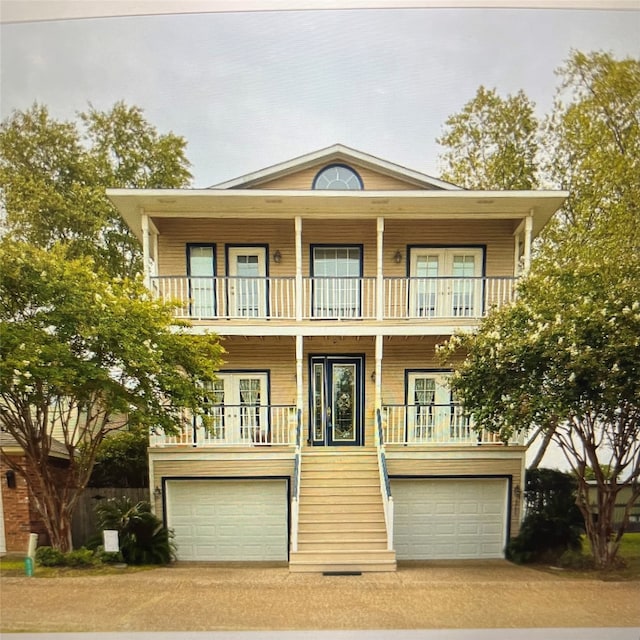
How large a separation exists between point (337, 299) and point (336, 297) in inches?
0.8

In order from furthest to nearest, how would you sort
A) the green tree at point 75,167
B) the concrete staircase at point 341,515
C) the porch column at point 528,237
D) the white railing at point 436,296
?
1. the white railing at point 436,296
2. the porch column at point 528,237
3. the concrete staircase at point 341,515
4. the green tree at point 75,167

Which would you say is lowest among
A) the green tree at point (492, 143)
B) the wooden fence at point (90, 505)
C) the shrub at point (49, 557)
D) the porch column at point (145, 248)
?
the shrub at point (49, 557)

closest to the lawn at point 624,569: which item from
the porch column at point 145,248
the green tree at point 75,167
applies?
the porch column at point 145,248

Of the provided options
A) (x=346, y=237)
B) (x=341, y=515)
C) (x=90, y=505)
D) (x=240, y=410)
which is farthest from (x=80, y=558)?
(x=346, y=237)

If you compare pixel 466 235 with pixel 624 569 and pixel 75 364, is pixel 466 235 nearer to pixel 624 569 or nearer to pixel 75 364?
pixel 624 569

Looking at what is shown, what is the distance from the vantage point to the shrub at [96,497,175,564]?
2354 mm

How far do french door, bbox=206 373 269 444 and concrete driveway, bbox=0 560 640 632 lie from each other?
1014mm

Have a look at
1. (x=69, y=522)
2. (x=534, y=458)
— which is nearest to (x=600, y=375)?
(x=534, y=458)

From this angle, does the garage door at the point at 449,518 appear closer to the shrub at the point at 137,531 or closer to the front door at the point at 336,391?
the front door at the point at 336,391

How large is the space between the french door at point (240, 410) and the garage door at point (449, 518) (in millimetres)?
1251

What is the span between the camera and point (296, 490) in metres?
2.80

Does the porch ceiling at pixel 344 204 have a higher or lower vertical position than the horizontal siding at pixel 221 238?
higher

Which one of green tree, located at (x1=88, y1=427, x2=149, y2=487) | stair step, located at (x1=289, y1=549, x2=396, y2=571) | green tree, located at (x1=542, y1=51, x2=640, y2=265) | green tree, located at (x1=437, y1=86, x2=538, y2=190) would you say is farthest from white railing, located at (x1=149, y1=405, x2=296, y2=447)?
green tree, located at (x1=542, y1=51, x2=640, y2=265)

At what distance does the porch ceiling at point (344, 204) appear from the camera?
2.79 metres
